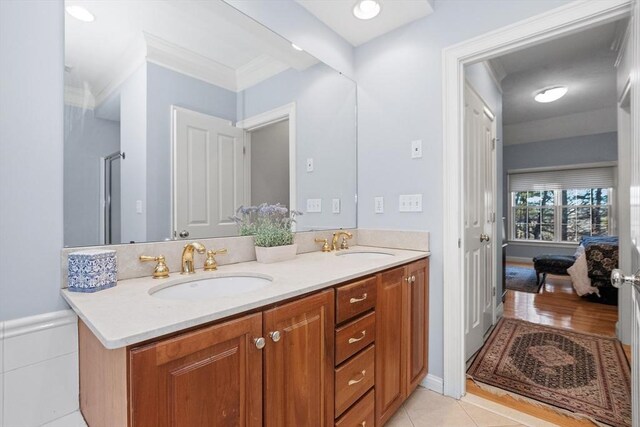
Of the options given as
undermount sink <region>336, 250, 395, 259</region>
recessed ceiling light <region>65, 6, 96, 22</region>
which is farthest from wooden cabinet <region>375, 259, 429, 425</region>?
recessed ceiling light <region>65, 6, 96, 22</region>

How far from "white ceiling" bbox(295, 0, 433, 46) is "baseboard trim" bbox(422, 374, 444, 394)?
7.57ft

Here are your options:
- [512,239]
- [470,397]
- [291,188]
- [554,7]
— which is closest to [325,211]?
[291,188]

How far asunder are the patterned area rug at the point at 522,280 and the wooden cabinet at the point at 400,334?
3.36 metres

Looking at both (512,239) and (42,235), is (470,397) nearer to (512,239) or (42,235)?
(42,235)

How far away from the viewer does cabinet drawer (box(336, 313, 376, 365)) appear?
1.22 m

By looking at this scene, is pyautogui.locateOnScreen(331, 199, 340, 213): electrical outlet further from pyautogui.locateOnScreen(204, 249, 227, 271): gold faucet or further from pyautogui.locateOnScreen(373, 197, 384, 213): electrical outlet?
pyautogui.locateOnScreen(204, 249, 227, 271): gold faucet

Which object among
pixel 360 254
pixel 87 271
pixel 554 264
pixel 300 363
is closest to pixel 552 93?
pixel 554 264

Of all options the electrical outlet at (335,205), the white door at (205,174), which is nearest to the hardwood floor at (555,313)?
the electrical outlet at (335,205)

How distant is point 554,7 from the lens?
1521 millimetres

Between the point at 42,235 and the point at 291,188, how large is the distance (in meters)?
1.23

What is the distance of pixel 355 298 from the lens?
1.29 meters

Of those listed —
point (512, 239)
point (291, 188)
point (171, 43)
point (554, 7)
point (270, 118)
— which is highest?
point (554, 7)

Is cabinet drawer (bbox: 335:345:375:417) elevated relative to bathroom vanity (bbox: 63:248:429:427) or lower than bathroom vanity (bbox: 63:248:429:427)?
lower

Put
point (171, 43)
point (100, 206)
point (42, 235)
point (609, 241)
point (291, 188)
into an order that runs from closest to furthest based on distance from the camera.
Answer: point (42, 235)
point (100, 206)
point (171, 43)
point (291, 188)
point (609, 241)
